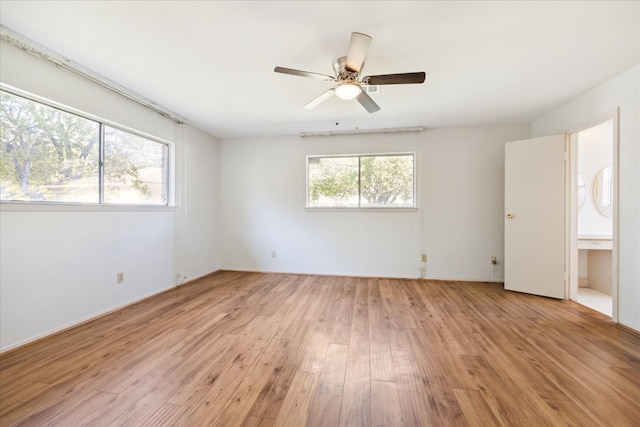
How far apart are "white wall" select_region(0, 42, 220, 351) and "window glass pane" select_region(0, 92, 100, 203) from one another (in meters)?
0.15

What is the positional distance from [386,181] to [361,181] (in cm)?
42

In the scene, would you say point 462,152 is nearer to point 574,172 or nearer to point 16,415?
point 574,172

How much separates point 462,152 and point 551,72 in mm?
1608

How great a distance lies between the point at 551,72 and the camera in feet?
7.66

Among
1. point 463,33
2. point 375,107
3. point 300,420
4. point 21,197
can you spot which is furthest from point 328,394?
point 21,197

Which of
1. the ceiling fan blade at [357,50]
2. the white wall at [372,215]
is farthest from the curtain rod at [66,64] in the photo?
the ceiling fan blade at [357,50]

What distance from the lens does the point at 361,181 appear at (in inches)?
166

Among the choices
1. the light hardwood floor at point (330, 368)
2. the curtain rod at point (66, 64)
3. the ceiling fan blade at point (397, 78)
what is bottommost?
the light hardwood floor at point (330, 368)

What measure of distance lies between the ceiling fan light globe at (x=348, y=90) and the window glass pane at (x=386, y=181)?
208cm

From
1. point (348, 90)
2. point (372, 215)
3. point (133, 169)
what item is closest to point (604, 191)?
point (372, 215)

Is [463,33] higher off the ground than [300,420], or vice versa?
[463,33]

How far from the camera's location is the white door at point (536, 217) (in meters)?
3.10

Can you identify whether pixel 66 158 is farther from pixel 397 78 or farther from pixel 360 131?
pixel 360 131

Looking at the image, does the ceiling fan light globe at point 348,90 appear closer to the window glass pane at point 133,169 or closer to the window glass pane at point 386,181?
the window glass pane at point 386,181
